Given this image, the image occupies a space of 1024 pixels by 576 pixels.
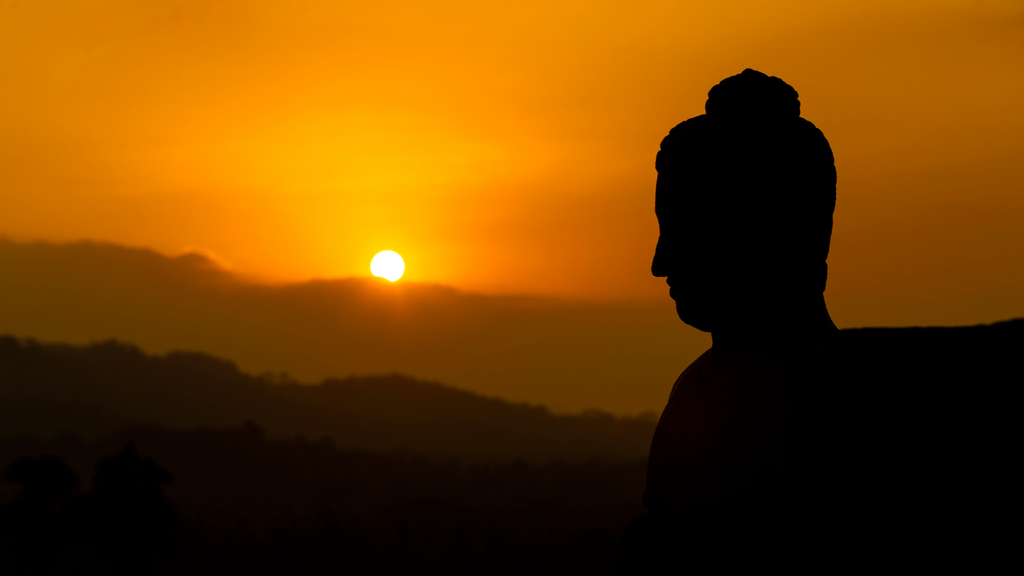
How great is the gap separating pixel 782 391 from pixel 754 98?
1.30 m

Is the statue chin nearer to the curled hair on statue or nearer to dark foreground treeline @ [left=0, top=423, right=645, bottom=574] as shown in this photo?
the curled hair on statue

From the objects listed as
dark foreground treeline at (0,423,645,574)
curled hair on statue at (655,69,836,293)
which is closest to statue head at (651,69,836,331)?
curled hair on statue at (655,69,836,293)

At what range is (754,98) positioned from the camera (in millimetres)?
3768

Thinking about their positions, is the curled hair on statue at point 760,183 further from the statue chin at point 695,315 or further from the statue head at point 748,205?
the statue chin at point 695,315

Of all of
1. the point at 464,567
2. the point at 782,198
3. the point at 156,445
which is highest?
the point at 156,445

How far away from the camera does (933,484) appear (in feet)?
9.70

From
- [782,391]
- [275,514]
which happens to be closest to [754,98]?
[782,391]

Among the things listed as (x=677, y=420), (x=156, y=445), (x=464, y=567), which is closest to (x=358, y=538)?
(x=464, y=567)

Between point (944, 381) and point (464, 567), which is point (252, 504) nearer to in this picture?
point (464, 567)

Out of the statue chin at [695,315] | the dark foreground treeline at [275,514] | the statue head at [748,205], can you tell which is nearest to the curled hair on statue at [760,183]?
the statue head at [748,205]

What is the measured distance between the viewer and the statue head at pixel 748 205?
3633 mm

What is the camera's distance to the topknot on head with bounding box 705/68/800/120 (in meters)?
3.74

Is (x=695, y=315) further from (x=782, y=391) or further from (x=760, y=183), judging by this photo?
(x=760, y=183)

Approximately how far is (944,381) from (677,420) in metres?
1.24
